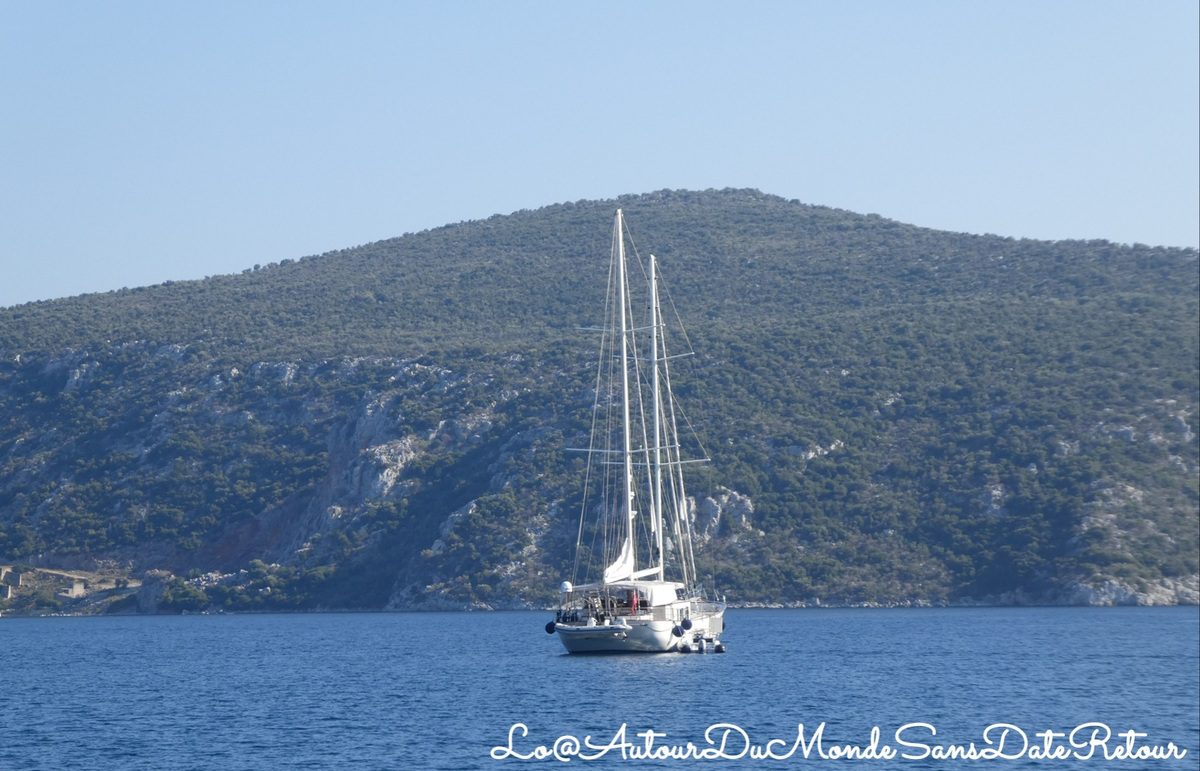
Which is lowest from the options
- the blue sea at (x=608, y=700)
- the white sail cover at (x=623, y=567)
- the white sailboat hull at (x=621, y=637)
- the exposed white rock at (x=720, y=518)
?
the blue sea at (x=608, y=700)

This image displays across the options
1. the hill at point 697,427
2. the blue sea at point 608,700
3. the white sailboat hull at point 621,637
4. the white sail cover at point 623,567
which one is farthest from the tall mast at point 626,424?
the hill at point 697,427

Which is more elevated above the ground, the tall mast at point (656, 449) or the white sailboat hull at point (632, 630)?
the tall mast at point (656, 449)

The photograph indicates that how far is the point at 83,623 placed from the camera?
3551 inches

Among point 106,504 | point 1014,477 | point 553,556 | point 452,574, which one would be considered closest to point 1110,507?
point 1014,477

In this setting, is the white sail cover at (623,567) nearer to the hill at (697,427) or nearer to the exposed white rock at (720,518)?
the hill at (697,427)

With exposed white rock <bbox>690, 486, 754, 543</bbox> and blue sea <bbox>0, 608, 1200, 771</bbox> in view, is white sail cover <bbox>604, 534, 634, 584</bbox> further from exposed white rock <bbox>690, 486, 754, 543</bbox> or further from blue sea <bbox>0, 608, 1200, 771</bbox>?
exposed white rock <bbox>690, 486, 754, 543</bbox>

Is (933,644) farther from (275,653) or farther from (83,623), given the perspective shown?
(83,623)

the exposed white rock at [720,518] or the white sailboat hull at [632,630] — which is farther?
the exposed white rock at [720,518]

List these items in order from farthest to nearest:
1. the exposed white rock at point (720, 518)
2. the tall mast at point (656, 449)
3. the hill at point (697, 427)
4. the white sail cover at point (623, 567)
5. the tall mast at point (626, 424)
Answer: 1. the exposed white rock at point (720, 518)
2. the hill at point (697, 427)
3. the tall mast at point (656, 449)
4. the tall mast at point (626, 424)
5. the white sail cover at point (623, 567)

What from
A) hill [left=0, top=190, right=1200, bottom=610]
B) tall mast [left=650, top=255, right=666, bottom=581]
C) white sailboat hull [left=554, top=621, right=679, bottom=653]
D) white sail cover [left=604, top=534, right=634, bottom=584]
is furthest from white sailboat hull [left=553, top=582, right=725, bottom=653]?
hill [left=0, top=190, right=1200, bottom=610]

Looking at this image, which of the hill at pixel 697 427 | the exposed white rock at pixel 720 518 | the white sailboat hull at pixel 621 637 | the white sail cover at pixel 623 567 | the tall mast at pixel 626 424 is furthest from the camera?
the exposed white rock at pixel 720 518

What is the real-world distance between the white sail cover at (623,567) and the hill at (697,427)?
31.5 meters

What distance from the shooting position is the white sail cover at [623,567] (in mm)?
56594

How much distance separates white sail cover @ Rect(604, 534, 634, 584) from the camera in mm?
56594
